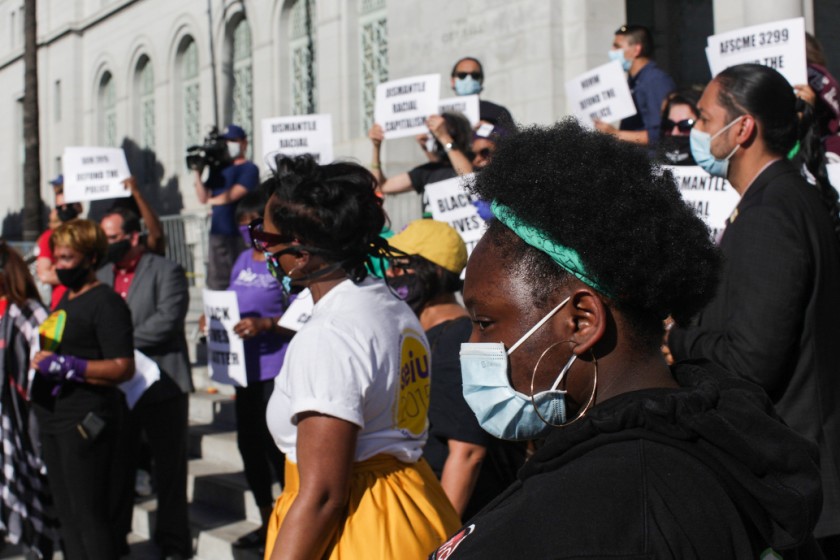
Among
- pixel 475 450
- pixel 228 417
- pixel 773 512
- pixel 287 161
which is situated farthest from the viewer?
pixel 228 417

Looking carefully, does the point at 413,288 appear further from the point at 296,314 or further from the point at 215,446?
the point at 215,446

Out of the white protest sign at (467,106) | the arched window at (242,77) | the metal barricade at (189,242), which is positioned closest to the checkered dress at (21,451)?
the white protest sign at (467,106)

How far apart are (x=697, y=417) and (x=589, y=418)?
151mm

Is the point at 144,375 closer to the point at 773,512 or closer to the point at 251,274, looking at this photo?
the point at 251,274

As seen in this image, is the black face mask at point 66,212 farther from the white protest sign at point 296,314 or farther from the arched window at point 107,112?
the arched window at point 107,112

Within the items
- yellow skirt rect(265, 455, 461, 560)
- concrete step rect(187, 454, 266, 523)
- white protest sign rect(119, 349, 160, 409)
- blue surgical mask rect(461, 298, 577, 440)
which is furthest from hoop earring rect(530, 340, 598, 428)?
concrete step rect(187, 454, 266, 523)

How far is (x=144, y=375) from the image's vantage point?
18.4 ft

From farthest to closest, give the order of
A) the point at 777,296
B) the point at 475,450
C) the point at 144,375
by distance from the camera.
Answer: the point at 144,375
the point at 475,450
the point at 777,296

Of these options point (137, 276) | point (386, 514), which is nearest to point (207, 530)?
point (137, 276)

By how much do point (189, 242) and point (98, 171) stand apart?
770 centimetres

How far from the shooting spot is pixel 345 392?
265 cm

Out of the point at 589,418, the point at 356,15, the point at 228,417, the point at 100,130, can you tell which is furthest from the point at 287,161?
the point at 100,130

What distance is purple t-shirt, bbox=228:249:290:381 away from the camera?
596 cm

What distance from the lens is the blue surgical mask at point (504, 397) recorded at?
1.61 meters
